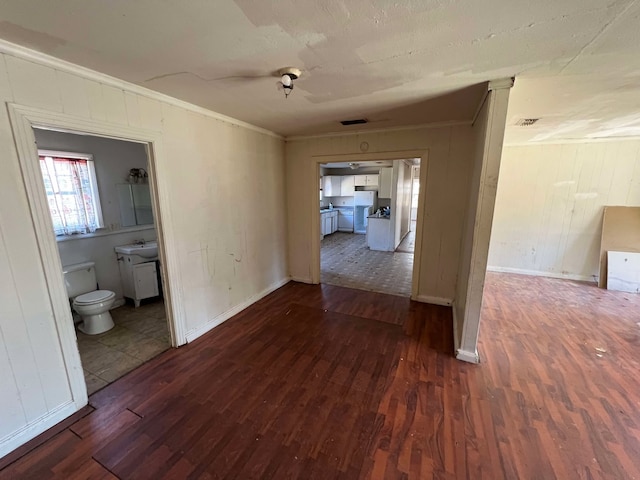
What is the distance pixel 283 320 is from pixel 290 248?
1.46 m

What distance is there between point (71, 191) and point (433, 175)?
441 cm

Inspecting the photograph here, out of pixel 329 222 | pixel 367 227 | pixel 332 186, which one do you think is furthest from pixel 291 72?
pixel 332 186

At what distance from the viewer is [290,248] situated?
432cm

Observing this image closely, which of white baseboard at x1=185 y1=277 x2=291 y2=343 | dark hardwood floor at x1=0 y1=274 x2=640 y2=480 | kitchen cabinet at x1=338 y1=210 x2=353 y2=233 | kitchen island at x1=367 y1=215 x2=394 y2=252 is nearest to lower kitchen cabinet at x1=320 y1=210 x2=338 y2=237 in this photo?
kitchen cabinet at x1=338 y1=210 x2=353 y2=233

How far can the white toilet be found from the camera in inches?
107

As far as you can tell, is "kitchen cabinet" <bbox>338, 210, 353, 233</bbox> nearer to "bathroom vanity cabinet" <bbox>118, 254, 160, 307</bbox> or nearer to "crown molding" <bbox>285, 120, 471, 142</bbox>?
"crown molding" <bbox>285, 120, 471, 142</bbox>

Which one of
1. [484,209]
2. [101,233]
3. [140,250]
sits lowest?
[140,250]

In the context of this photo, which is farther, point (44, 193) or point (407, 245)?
point (407, 245)

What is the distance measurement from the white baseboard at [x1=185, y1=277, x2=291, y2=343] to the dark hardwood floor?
0.31 feet

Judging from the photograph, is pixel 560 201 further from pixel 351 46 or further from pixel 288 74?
pixel 288 74

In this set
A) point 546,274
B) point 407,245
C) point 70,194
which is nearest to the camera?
point 70,194

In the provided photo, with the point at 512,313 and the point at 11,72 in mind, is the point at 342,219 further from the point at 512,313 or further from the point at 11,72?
the point at 11,72

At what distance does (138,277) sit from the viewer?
132 inches

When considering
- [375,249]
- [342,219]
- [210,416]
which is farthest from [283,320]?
[342,219]
